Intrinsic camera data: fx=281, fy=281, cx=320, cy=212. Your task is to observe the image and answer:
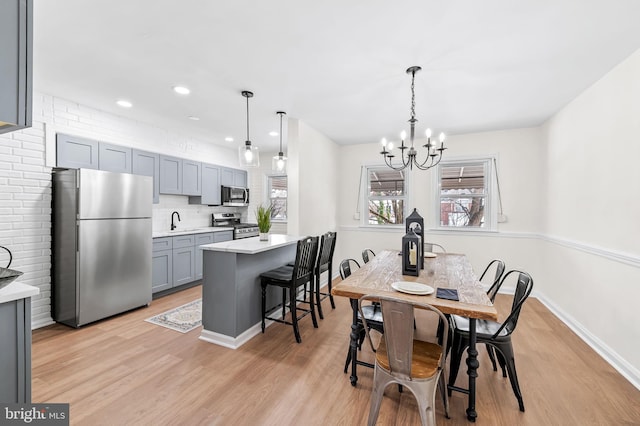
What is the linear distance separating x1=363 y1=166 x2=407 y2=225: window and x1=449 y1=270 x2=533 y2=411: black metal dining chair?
3.11 meters

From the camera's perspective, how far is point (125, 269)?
336 cm

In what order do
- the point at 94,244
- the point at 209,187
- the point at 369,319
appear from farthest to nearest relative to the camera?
the point at 209,187
the point at 94,244
the point at 369,319

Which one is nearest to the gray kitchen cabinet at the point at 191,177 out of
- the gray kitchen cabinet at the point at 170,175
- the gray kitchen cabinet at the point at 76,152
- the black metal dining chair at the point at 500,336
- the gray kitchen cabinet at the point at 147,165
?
the gray kitchen cabinet at the point at 170,175

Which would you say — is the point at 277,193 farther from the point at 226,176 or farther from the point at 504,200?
the point at 504,200

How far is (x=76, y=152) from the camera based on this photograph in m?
3.27

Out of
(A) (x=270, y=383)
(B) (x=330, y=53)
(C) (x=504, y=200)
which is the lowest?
(A) (x=270, y=383)

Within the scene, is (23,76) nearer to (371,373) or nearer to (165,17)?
(165,17)

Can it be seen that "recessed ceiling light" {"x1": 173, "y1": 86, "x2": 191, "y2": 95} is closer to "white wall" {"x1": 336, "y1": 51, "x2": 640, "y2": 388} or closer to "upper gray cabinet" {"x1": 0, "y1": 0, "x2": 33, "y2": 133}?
"upper gray cabinet" {"x1": 0, "y1": 0, "x2": 33, "y2": 133}

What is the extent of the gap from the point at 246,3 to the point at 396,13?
0.94 meters

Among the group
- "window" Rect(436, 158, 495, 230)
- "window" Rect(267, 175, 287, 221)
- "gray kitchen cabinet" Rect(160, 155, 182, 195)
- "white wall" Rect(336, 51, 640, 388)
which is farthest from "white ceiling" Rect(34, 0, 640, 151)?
"window" Rect(267, 175, 287, 221)

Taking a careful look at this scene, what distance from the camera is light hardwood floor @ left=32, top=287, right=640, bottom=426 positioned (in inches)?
69.8

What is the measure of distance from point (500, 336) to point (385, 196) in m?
3.52

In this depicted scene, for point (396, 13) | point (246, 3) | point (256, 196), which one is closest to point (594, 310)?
point (396, 13)

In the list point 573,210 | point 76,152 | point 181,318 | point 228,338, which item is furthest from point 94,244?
point 573,210
